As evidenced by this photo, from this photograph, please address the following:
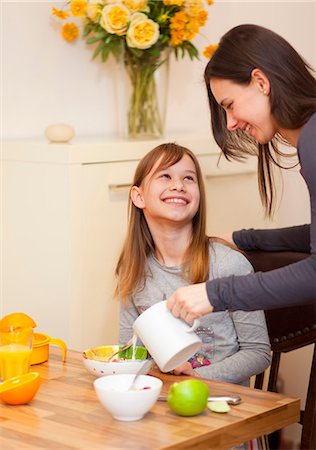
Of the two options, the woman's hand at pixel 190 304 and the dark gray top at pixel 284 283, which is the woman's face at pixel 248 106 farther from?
the woman's hand at pixel 190 304

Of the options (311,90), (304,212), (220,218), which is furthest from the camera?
(304,212)

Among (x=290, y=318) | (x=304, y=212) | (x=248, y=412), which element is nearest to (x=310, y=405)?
(x=290, y=318)

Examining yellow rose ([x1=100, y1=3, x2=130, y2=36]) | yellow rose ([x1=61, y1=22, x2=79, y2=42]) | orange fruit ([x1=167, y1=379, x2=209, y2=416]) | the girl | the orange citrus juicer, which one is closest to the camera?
orange fruit ([x1=167, y1=379, x2=209, y2=416])

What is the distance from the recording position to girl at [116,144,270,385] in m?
2.01

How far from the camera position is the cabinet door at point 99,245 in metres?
2.61

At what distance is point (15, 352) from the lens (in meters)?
1.70

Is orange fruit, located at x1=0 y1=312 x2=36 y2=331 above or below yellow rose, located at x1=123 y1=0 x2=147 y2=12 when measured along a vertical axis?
below

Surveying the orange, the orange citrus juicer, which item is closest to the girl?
the orange citrus juicer

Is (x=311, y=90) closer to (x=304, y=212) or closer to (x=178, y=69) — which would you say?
(x=178, y=69)

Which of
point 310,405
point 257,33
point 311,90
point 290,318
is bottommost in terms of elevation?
point 310,405

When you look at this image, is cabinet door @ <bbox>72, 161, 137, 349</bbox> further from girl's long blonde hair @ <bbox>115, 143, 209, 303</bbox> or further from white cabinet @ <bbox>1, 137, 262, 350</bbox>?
girl's long blonde hair @ <bbox>115, 143, 209, 303</bbox>

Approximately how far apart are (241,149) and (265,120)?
1.18ft

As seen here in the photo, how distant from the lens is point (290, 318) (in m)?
2.17

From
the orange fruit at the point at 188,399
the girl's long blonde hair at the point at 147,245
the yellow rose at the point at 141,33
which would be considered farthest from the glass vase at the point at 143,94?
the orange fruit at the point at 188,399
